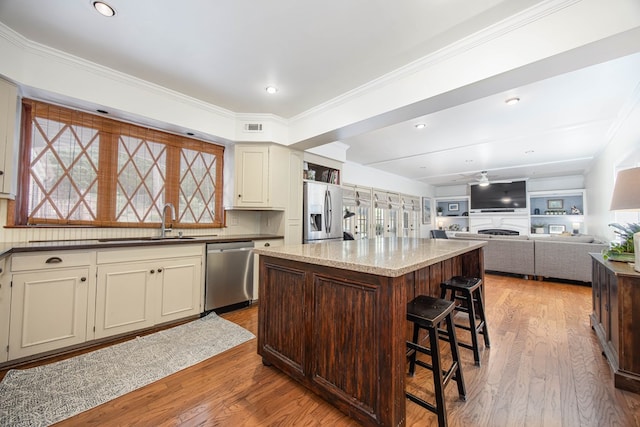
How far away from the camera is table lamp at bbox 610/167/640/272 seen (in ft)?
5.70

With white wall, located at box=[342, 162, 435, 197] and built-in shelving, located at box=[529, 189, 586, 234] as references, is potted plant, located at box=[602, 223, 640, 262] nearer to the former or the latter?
white wall, located at box=[342, 162, 435, 197]

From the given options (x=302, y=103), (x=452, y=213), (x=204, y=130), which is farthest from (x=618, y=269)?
(x=452, y=213)

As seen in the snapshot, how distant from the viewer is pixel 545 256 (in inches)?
186

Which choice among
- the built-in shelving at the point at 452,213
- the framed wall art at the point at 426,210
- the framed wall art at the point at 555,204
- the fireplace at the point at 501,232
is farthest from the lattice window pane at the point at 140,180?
the framed wall art at the point at 555,204

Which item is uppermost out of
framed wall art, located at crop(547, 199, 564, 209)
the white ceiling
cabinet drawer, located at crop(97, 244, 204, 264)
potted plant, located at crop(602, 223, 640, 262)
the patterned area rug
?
the white ceiling

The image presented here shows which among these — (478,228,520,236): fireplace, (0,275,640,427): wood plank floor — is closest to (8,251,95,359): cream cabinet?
(0,275,640,427): wood plank floor

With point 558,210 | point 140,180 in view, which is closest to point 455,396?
point 140,180

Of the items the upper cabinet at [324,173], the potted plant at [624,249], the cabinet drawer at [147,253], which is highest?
the upper cabinet at [324,173]

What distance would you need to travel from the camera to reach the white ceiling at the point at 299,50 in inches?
68.5

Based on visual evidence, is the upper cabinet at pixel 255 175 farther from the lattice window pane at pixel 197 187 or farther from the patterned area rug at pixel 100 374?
the patterned area rug at pixel 100 374

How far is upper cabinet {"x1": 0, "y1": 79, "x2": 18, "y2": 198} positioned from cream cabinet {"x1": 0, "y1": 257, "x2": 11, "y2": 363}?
2.04 ft

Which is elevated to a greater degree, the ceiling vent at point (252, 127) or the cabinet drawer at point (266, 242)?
the ceiling vent at point (252, 127)

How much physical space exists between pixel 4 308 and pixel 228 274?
1.70 m

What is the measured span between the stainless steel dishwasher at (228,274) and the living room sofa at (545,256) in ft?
16.1
